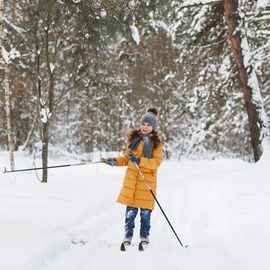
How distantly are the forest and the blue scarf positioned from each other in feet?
8.71

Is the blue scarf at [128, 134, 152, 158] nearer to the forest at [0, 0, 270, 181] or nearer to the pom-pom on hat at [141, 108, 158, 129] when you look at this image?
the pom-pom on hat at [141, 108, 158, 129]

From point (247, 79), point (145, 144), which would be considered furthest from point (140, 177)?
point (247, 79)

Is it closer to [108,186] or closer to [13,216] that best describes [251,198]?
[108,186]

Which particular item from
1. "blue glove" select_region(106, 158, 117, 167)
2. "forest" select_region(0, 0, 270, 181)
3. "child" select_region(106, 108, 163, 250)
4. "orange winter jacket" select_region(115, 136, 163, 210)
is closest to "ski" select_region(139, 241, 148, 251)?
"child" select_region(106, 108, 163, 250)

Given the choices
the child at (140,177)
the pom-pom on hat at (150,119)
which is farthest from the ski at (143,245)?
the pom-pom on hat at (150,119)

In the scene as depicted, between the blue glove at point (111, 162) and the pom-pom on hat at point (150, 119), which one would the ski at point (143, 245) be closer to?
the blue glove at point (111, 162)

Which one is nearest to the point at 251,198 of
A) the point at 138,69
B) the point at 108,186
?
the point at 108,186

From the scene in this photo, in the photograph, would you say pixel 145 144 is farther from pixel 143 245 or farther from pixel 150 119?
pixel 143 245

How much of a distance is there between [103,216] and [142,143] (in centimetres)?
197

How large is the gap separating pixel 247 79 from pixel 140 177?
631 centimetres

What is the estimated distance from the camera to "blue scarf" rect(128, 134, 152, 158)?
340 cm

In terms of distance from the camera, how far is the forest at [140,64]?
17.0 feet

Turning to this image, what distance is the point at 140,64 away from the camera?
783 inches

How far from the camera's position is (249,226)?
362 cm
